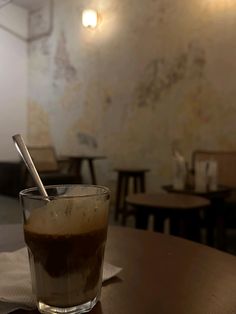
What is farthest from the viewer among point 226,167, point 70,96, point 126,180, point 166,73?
point 70,96

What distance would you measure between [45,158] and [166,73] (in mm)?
2395

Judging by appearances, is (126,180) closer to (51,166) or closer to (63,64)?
(51,166)

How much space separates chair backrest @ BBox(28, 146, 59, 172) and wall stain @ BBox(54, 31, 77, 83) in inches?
51.1

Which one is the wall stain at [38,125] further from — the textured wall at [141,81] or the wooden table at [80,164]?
the wooden table at [80,164]

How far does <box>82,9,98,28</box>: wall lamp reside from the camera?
528 cm

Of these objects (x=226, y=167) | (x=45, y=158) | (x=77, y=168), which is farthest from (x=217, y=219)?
(x=45, y=158)

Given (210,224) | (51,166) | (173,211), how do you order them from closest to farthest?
(173,211), (210,224), (51,166)

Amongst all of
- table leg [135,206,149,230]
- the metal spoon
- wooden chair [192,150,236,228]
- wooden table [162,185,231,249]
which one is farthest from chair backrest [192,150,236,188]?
the metal spoon

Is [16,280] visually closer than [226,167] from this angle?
Yes

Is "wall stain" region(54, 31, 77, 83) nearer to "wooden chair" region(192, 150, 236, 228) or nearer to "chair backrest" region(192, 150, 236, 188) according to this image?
"wooden chair" region(192, 150, 236, 228)

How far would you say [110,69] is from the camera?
5.23 meters

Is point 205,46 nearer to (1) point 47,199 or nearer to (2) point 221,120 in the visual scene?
(2) point 221,120

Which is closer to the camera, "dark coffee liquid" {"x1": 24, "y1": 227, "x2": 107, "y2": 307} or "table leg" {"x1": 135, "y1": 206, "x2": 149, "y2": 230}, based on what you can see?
"dark coffee liquid" {"x1": 24, "y1": 227, "x2": 107, "y2": 307}

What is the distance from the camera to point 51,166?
551cm
